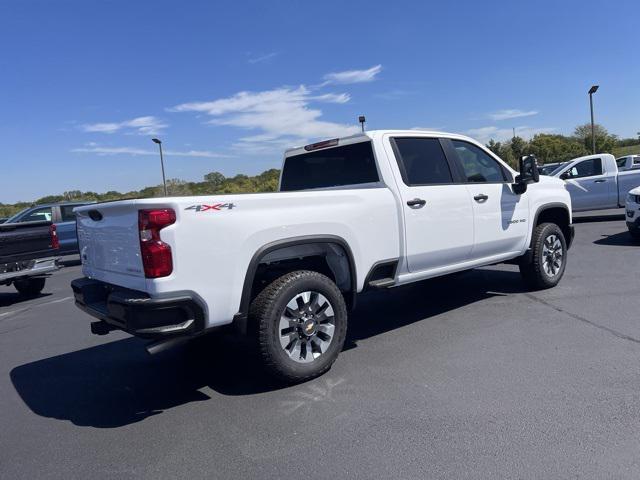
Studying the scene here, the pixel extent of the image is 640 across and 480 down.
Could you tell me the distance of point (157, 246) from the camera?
3.39 metres

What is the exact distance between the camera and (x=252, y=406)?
378cm

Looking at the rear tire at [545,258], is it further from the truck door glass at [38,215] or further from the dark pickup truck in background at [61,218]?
the truck door glass at [38,215]

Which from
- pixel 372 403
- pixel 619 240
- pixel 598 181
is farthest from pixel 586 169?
pixel 372 403

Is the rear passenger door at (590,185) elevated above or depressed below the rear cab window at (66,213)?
below

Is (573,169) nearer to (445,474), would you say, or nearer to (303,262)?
(303,262)

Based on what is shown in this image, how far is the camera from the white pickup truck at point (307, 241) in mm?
3473

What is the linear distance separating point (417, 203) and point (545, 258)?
2.64 m

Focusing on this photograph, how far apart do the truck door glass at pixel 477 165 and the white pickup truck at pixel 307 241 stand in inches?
0.7

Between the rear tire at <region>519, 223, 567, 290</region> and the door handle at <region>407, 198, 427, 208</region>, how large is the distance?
2.20 metres

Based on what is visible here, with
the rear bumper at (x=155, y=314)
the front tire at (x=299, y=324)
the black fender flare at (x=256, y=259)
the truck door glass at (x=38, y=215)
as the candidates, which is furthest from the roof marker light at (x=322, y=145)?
the truck door glass at (x=38, y=215)

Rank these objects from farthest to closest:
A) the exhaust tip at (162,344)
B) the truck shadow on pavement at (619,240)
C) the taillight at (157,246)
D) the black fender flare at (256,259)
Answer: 1. the truck shadow on pavement at (619,240)
2. the black fender flare at (256,259)
3. the exhaust tip at (162,344)
4. the taillight at (157,246)

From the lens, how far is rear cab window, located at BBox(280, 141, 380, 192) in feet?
16.8

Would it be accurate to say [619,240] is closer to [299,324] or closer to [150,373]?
[299,324]

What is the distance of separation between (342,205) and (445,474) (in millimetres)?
2283
